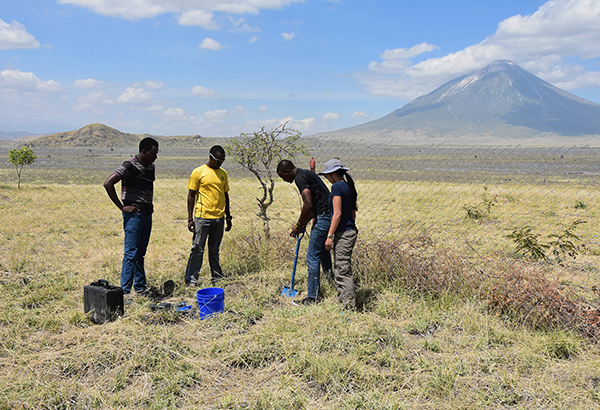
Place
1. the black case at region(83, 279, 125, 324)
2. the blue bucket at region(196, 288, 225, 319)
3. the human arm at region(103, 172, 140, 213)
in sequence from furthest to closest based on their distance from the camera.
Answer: the human arm at region(103, 172, 140, 213), the blue bucket at region(196, 288, 225, 319), the black case at region(83, 279, 125, 324)

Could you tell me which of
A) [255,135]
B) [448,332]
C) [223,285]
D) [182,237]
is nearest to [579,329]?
[448,332]

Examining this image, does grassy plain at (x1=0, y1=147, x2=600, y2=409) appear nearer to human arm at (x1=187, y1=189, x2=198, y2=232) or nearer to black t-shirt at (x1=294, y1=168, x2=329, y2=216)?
human arm at (x1=187, y1=189, x2=198, y2=232)

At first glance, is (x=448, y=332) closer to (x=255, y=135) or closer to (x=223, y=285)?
(x=223, y=285)

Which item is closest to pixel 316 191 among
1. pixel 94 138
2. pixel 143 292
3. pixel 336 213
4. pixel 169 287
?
pixel 336 213

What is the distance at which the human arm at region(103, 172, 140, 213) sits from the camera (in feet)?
15.9

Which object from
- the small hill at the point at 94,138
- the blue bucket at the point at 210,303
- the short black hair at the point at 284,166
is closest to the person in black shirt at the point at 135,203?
the blue bucket at the point at 210,303

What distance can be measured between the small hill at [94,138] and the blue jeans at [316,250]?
131688 mm

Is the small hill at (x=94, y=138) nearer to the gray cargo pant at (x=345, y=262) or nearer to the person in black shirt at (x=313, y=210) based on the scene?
the person in black shirt at (x=313, y=210)

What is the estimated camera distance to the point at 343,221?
4574mm

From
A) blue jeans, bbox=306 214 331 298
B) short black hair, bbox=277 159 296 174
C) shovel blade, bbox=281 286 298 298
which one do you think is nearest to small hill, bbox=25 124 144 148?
shovel blade, bbox=281 286 298 298

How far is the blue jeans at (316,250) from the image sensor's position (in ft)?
16.1

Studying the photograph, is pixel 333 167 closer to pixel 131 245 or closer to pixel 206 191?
pixel 206 191

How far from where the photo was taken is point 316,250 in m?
4.93

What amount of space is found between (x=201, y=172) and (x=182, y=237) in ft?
16.2
